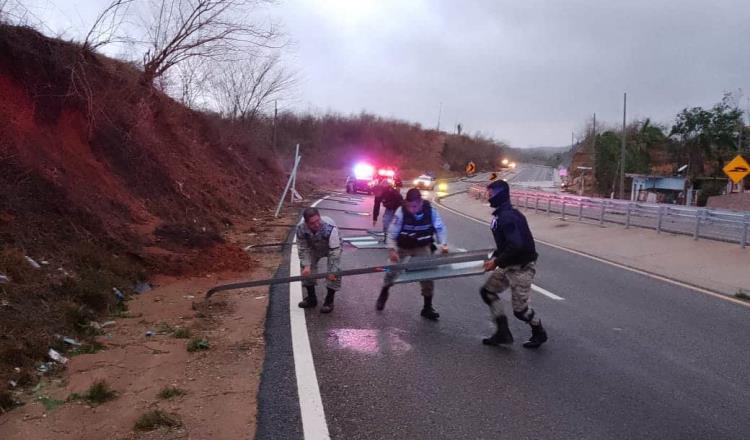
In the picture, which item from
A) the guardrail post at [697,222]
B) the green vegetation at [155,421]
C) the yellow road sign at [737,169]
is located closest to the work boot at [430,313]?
the green vegetation at [155,421]

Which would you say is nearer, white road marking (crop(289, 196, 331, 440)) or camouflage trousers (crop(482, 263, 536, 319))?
white road marking (crop(289, 196, 331, 440))

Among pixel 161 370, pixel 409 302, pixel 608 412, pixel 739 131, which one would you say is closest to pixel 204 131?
pixel 409 302

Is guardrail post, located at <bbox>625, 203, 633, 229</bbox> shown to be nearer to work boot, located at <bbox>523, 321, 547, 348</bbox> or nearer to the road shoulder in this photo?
the road shoulder

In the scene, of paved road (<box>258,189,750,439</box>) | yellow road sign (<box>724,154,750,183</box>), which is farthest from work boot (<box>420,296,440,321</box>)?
yellow road sign (<box>724,154,750,183</box>)

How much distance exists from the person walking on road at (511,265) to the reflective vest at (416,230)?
1360 millimetres

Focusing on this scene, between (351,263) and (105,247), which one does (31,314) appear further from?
(351,263)

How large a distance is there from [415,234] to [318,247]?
4.17 ft

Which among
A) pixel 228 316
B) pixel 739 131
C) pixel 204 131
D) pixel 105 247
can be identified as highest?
pixel 739 131

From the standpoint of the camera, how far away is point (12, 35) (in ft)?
38.4

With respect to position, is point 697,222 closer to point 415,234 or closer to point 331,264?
point 415,234

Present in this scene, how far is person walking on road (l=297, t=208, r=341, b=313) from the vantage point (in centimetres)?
738

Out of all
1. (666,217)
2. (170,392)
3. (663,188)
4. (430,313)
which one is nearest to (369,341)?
(430,313)

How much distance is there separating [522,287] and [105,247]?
6.08 metres

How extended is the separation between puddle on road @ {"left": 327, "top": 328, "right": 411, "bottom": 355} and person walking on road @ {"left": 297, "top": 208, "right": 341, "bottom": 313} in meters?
0.96
